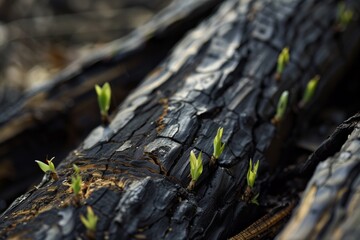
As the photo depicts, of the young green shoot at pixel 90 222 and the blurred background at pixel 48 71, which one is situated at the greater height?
the blurred background at pixel 48 71

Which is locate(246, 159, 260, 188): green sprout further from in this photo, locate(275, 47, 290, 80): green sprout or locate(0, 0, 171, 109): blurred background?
locate(0, 0, 171, 109): blurred background

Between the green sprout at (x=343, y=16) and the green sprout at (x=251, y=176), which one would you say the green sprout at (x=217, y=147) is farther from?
the green sprout at (x=343, y=16)

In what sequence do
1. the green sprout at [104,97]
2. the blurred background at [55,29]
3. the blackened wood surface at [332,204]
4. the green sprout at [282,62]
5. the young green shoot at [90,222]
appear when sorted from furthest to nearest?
the blurred background at [55,29] → the green sprout at [282,62] → the green sprout at [104,97] → the young green shoot at [90,222] → the blackened wood surface at [332,204]

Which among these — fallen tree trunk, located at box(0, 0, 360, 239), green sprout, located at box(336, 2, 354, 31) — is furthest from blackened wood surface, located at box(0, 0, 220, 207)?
green sprout, located at box(336, 2, 354, 31)

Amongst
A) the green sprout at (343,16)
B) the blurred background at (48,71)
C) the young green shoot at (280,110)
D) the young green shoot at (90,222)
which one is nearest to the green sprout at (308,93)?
the young green shoot at (280,110)

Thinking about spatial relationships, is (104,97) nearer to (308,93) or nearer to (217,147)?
(217,147)

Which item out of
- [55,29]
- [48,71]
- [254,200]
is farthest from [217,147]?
[55,29]
